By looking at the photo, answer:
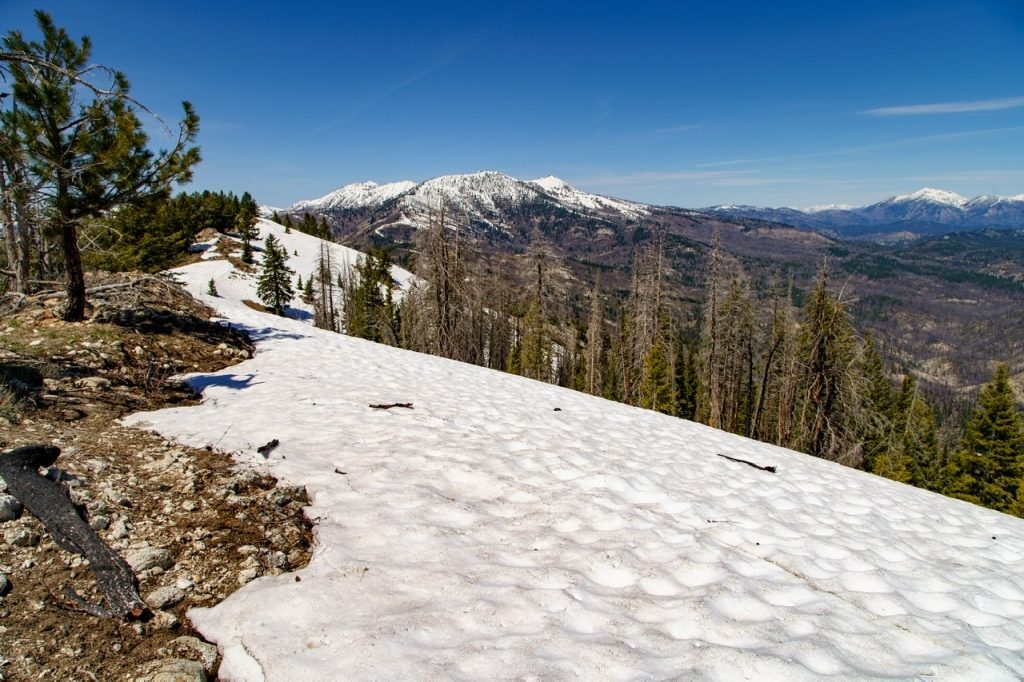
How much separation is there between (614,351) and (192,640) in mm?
46341

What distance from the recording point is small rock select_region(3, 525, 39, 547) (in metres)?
3.04

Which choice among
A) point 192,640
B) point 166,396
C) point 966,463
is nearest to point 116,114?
point 166,396

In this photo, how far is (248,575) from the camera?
3.25m

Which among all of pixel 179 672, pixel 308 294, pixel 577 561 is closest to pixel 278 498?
pixel 179 672

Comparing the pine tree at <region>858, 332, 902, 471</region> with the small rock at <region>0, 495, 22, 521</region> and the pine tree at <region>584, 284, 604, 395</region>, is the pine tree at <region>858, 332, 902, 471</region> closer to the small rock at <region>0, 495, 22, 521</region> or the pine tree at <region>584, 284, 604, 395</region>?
the pine tree at <region>584, 284, 604, 395</region>

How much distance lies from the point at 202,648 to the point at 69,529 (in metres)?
1.63

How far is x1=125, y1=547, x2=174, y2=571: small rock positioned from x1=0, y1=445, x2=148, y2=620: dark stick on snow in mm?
64

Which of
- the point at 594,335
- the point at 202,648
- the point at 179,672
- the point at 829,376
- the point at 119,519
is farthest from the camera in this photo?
the point at 594,335

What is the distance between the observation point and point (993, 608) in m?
4.05

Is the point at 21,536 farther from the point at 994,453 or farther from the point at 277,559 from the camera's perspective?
the point at 994,453

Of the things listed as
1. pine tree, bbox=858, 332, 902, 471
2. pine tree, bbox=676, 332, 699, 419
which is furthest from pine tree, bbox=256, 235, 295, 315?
pine tree, bbox=858, 332, 902, 471

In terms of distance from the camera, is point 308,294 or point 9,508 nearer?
point 9,508

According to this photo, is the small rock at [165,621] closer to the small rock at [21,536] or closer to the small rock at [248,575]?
the small rock at [248,575]

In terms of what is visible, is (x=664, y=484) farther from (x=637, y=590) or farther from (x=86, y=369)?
(x=86, y=369)
